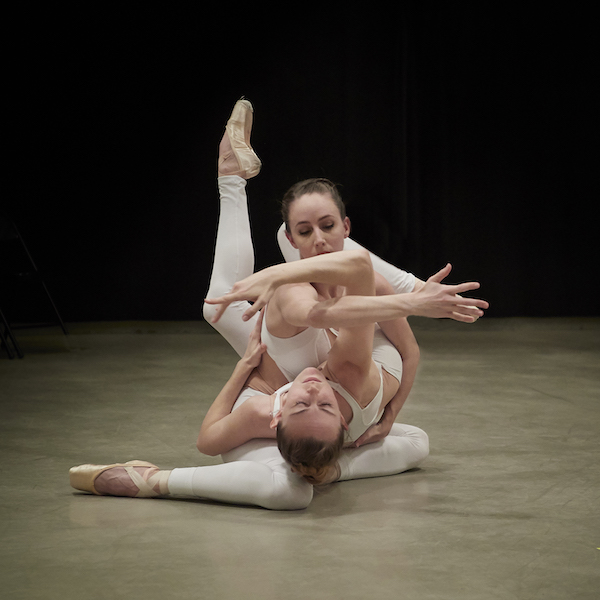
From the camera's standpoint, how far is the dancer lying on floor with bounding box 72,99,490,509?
2.09 m

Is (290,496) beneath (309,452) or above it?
beneath

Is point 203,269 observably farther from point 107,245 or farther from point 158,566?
point 158,566

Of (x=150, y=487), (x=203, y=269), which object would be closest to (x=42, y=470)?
(x=150, y=487)

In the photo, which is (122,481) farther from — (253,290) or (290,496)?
(253,290)

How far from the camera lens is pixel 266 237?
6.28m

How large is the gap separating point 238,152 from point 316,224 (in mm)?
710

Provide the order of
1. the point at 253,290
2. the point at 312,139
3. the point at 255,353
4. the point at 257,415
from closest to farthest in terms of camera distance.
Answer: the point at 253,290 → the point at 257,415 → the point at 255,353 → the point at 312,139

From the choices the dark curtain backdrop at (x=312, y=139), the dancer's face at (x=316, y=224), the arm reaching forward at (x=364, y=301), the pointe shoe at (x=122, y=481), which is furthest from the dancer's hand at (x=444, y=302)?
the dark curtain backdrop at (x=312, y=139)

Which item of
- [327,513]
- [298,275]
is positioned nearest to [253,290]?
[298,275]

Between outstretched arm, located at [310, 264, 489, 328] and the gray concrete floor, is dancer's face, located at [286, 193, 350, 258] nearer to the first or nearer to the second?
outstretched arm, located at [310, 264, 489, 328]

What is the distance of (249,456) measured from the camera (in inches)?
88.4

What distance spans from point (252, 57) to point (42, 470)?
4.37m

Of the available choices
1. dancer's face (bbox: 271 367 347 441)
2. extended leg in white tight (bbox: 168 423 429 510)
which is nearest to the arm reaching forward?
dancer's face (bbox: 271 367 347 441)

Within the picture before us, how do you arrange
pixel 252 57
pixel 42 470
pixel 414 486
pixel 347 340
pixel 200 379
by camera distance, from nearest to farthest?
pixel 347 340 < pixel 414 486 < pixel 42 470 < pixel 200 379 < pixel 252 57
